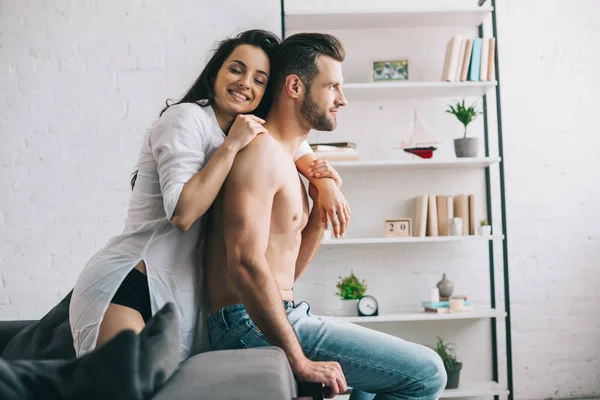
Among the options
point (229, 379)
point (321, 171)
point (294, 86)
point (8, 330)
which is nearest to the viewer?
point (229, 379)

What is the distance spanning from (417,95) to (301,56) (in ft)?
5.96

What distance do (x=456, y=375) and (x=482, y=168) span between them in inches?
46.5

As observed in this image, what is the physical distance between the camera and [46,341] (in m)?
2.19

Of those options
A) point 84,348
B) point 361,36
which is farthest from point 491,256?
point 84,348

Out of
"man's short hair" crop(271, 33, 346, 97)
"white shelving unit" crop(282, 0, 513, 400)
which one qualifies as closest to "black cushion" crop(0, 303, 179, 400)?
"man's short hair" crop(271, 33, 346, 97)

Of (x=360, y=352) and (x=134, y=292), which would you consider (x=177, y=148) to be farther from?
(x=360, y=352)

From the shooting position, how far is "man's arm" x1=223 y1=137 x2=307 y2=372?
5.27 ft

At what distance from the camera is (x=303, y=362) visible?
1592 millimetres

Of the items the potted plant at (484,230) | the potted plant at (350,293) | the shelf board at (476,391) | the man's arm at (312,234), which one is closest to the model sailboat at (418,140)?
the potted plant at (484,230)

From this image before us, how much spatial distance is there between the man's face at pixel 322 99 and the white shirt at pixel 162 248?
0.33 meters

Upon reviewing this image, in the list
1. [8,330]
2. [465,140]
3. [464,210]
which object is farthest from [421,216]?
[8,330]

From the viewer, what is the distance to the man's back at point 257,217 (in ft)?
5.42

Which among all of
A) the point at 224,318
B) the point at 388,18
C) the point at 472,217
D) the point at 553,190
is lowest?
the point at 224,318

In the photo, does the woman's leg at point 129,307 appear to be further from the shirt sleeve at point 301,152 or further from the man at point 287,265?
the shirt sleeve at point 301,152
